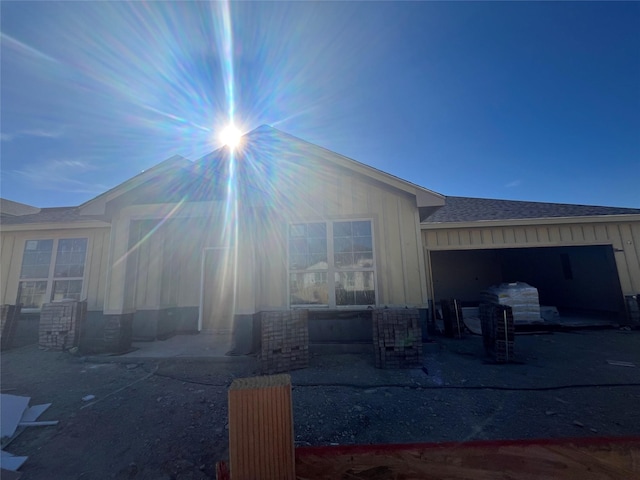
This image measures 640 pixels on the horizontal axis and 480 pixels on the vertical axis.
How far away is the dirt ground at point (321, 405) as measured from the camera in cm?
284

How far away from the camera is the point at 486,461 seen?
1043mm

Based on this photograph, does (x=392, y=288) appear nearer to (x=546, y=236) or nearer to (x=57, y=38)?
(x=546, y=236)

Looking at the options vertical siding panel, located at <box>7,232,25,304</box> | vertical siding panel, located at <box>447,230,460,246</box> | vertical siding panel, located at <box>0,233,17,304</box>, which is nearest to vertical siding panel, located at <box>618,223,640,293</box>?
vertical siding panel, located at <box>447,230,460,246</box>

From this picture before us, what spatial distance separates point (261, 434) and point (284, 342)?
4.28 metres

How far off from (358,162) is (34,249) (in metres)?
9.95

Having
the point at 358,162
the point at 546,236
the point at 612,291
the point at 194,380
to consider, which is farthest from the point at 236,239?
the point at 612,291

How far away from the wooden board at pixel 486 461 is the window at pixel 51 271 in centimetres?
985

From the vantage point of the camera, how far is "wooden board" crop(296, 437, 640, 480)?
1.03 meters

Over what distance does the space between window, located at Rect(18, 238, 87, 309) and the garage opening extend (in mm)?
13829

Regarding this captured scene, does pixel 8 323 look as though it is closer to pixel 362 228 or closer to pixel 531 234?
pixel 362 228

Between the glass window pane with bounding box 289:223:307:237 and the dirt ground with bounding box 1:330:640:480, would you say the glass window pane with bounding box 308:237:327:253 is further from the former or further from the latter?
the dirt ground with bounding box 1:330:640:480

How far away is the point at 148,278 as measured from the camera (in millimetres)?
7363

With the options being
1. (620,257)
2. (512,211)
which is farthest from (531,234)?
(620,257)

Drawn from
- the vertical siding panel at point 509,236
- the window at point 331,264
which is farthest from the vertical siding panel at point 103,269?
the vertical siding panel at point 509,236
